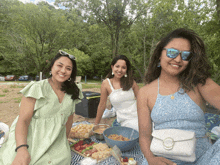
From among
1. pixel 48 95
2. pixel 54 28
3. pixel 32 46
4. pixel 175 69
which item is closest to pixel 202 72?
pixel 175 69

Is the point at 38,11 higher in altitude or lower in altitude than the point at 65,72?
higher

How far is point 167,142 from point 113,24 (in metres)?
11.9

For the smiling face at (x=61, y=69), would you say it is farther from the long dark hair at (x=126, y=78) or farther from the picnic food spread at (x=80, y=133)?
the long dark hair at (x=126, y=78)

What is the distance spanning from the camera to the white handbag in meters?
1.22

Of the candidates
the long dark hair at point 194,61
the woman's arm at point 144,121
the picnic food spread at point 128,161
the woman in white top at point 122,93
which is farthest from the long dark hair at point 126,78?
the long dark hair at point 194,61

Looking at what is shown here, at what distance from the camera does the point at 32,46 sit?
1605 centimetres

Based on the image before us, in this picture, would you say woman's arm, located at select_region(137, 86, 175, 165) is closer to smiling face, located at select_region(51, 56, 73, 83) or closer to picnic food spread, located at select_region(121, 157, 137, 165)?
picnic food spread, located at select_region(121, 157, 137, 165)

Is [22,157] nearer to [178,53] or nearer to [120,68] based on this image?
[178,53]

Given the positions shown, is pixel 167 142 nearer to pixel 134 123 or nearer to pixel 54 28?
pixel 134 123

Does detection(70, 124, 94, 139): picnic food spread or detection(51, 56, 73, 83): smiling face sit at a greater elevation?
detection(51, 56, 73, 83): smiling face

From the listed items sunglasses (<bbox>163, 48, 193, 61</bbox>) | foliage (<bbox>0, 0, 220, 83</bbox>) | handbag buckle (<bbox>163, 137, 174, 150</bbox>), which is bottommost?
handbag buckle (<bbox>163, 137, 174, 150</bbox>)

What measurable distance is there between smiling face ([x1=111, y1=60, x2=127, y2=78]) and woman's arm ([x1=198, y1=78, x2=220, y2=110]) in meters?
1.97

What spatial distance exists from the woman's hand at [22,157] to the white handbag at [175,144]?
4.40ft

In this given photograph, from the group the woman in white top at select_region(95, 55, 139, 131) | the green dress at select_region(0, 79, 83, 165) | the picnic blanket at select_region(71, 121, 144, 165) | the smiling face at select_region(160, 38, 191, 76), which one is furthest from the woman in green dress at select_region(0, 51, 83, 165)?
the smiling face at select_region(160, 38, 191, 76)
